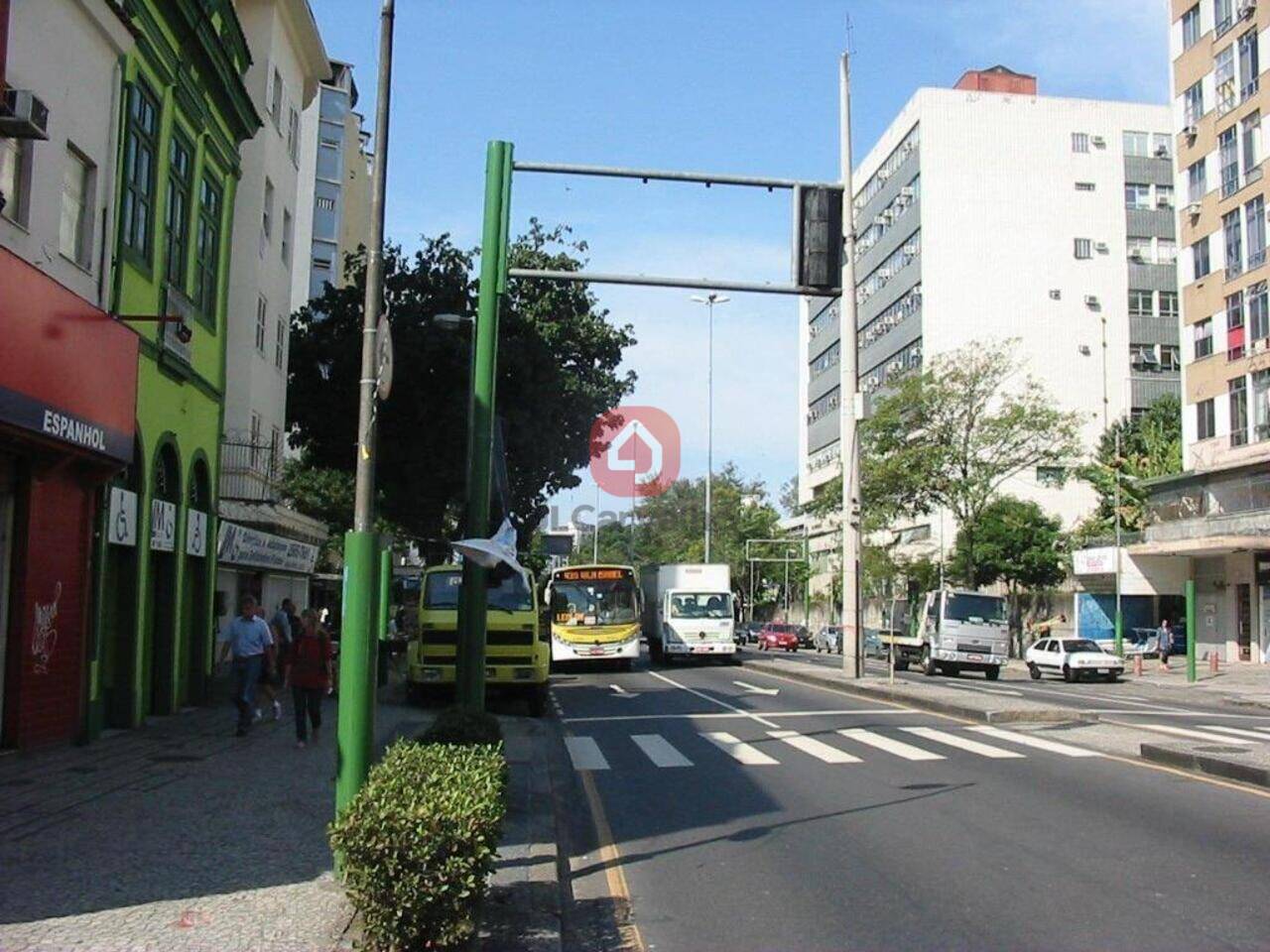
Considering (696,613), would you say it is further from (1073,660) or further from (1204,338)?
(1204,338)

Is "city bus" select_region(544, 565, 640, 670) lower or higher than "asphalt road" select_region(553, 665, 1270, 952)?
higher

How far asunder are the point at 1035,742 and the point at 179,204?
46.1 ft

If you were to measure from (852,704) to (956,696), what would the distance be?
6.23ft

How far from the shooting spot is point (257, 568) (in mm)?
26250

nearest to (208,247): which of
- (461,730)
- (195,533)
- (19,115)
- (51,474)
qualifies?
(195,533)

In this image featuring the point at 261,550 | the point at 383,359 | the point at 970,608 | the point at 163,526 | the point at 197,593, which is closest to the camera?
the point at 383,359

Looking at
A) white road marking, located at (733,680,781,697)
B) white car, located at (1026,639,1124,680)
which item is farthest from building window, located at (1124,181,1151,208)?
white road marking, located at (733,680,781,697)

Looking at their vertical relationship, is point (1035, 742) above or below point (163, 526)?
below

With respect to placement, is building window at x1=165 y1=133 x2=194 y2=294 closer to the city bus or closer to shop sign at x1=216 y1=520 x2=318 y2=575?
shop sign at x1=216 y1=520 x2=318 y2=575

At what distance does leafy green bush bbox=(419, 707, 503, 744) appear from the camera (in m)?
9.57

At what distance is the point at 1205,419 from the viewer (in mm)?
45219

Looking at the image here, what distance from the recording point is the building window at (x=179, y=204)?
1756 cm

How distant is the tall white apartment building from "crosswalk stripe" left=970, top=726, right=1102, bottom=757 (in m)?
49.3

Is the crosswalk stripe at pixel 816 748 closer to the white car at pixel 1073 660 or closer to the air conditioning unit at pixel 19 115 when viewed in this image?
the air conditioning unit at pixel 19 115
